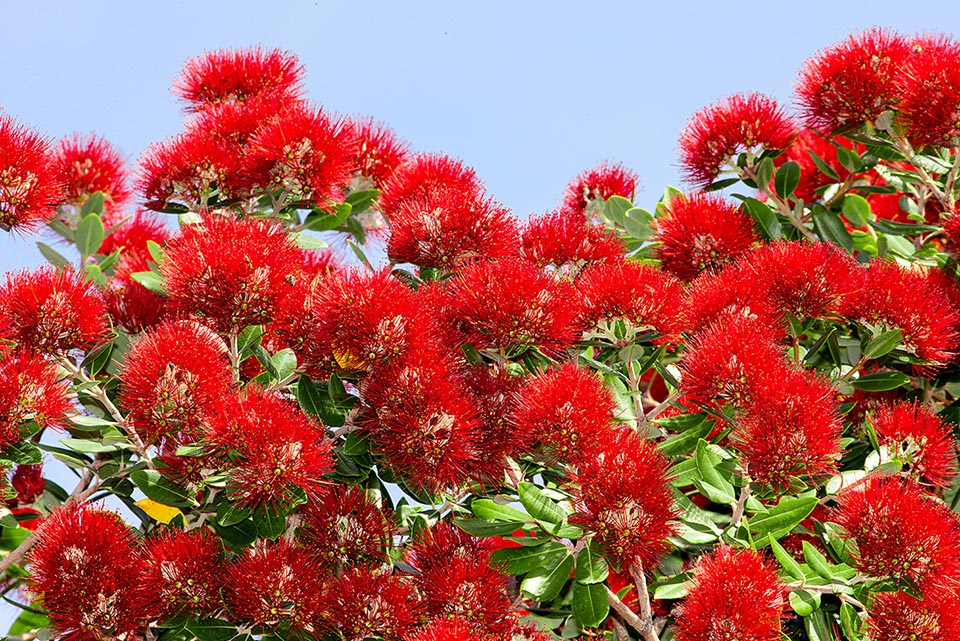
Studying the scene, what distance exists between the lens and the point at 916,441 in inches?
99.6

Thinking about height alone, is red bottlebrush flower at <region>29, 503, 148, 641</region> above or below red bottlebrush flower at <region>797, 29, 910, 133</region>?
below

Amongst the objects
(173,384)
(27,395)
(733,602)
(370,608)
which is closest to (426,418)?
(370,608)

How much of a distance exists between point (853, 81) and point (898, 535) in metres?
1.45

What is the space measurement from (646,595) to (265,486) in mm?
798

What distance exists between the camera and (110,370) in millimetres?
2898

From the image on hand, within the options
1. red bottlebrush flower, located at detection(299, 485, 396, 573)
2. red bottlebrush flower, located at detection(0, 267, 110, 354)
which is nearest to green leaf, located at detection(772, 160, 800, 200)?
red bottlebrush flower, located at detection(299, 485, 396, 573)

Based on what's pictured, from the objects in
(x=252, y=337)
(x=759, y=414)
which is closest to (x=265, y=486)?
(x=252, y=337)

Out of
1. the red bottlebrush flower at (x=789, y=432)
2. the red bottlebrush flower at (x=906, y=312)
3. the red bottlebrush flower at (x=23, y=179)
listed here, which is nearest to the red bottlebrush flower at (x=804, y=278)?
the red bottlebrush flower at (x=906, y=312)

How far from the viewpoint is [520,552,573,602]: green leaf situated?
7.63 ft

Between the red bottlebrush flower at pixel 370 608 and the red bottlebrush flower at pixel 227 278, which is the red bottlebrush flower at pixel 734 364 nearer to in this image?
the red bottlebrush flower at pixel 370 608

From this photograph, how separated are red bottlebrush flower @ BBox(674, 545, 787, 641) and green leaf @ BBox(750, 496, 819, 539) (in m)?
0.21

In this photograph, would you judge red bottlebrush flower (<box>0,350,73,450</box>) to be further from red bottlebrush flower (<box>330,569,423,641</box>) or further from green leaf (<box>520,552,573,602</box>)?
green leaf (<box>520,552,573,602</box>)

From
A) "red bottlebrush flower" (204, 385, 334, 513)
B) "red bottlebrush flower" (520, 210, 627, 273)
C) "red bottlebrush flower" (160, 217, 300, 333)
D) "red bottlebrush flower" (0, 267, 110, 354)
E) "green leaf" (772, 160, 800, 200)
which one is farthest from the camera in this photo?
"green leaf" (772, 160, 800, 200)

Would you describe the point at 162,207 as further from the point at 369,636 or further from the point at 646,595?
the point at 646,595
